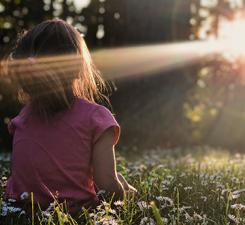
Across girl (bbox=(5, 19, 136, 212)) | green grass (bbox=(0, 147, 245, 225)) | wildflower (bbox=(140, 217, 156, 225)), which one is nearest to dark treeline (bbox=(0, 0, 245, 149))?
green grass (bbox=(0, 147, 245, 225))

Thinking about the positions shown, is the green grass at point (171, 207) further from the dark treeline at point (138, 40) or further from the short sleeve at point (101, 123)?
the dark treeline at point (138, 40)

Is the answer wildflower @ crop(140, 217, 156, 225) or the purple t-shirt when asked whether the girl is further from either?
wildflower @ crop(140, 217, 156, 225)

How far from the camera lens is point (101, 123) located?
3.32 meters

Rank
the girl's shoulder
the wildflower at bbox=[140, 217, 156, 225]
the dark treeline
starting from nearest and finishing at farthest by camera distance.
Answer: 1. the wildflower at bbox=[140, 217, 156, 225]
2. the girl's shoulder
3. the dark treeline

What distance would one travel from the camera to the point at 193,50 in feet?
59.3

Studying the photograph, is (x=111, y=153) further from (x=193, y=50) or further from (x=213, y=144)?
(x=213, y=144)

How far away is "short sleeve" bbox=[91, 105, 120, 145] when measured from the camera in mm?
3316

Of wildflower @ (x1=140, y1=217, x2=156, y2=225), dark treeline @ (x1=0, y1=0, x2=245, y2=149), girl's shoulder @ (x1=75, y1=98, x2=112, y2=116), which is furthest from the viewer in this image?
dark treeline @ (x1=0, y1=0, x2=245, y2=149)

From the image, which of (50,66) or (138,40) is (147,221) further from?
(138,40)

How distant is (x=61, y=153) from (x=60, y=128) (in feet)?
0.52

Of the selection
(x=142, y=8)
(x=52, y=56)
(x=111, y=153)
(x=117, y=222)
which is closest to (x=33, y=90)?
(x=52, y=56)

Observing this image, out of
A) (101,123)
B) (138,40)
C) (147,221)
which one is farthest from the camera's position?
(138,40)

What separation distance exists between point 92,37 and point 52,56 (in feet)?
41.7

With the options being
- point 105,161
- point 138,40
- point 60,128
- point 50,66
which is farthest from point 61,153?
point 138,40
